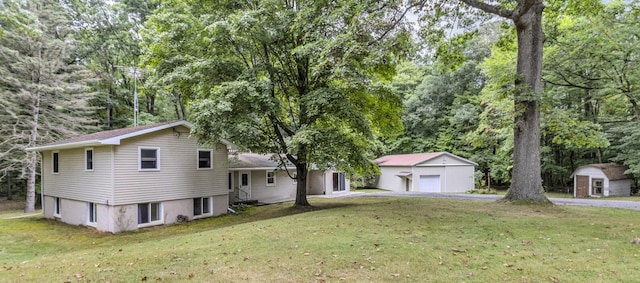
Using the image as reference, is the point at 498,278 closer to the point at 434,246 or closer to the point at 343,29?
the point at 434,246

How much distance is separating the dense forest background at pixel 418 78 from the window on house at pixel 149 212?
489cm

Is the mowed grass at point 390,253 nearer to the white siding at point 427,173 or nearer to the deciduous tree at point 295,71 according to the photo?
the deciduous tree at point 295,71

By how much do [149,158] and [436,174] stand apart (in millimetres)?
21793

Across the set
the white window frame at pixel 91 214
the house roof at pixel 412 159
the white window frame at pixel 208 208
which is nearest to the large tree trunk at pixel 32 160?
the white window frame at pixel 91 214

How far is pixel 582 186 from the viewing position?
2400cm

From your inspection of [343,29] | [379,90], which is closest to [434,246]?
[343,29]

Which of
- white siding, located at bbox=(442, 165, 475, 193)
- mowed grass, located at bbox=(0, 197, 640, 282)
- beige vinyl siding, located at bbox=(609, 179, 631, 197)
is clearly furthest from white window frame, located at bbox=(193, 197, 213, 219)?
beige vinyl siding, located at bbox=(609, 179, 631, 197)

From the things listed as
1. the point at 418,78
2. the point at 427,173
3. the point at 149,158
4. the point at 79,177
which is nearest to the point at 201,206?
the point at 149,158

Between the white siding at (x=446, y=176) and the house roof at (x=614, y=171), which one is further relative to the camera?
the white siding at (x=446, y=176)

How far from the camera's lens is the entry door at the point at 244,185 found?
20.4 metres

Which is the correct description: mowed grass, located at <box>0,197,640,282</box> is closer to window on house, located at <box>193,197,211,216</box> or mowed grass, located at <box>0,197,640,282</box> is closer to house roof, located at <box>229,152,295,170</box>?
window on house, located at <box>193,197,211,216</box>

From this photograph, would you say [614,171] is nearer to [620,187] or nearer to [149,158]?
[620,187]

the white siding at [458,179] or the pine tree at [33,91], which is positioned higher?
the pine tree at [33,91]

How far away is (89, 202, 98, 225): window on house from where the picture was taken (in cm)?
1357
